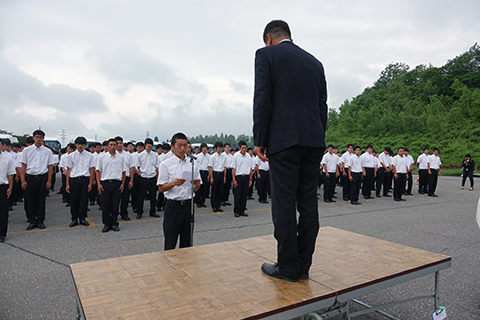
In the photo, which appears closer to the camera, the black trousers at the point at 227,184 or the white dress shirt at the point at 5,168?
the white dress shirt at the point at 5,168

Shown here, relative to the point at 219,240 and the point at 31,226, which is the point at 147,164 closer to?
the point at 31,226

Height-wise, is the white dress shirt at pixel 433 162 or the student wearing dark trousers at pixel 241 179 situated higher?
the white dress shirt at pixel 433 162

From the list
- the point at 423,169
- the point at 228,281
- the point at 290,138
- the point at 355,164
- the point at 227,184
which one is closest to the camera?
the point at 290,138

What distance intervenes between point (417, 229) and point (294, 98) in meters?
6.44

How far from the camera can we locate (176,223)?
13.0ft

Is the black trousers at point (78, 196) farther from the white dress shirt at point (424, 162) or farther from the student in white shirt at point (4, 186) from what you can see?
the white dress shirt at point (424, 162)

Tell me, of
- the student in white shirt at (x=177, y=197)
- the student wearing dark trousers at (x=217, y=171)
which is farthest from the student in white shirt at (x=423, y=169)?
the student in white shirt at (x=177, y=197)

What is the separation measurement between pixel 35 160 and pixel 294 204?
6981 mm

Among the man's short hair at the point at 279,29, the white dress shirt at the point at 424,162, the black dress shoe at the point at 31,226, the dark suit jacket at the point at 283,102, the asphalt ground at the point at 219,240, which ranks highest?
the man's short hair at the point at 279,29

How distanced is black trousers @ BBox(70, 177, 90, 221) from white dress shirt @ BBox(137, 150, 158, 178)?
70.9 inches

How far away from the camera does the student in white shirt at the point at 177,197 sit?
3.96 metres

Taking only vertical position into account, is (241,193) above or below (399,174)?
below

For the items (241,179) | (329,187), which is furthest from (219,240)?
(329,187)

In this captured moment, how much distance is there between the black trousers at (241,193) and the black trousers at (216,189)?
0.77 m
